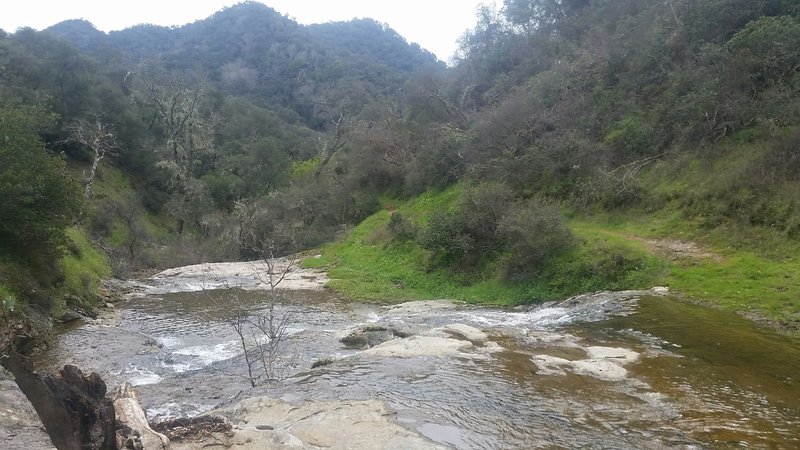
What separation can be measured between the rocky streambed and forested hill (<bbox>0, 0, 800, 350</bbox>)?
8.89ft

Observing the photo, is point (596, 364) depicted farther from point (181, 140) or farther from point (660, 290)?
point (181, 140)

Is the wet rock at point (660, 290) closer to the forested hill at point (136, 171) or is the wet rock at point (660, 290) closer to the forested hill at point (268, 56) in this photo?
the forested hill at point (136, 171)

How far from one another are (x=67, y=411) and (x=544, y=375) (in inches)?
301

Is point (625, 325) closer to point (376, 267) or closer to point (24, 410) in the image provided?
point (24, 410)

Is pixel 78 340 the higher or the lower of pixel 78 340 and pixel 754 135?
the lower

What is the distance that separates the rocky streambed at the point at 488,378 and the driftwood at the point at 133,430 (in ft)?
1.09

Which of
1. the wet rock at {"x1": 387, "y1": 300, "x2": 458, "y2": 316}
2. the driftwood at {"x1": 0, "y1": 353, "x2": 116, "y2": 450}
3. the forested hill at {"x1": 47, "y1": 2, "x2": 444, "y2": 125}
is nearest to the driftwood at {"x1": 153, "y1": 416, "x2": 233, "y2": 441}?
the driftwood at {"x1": 0, "y1": 353, "x2": 116, "y2": 450}

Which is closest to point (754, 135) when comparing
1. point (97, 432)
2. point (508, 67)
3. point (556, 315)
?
point (556, 315)

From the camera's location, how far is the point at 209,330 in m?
16.8

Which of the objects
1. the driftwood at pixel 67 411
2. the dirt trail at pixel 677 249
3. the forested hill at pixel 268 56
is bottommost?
the dirt trail at pixel 677 249

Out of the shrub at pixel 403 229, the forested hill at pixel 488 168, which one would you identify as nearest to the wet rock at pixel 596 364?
the forested hill at pixel 488 168

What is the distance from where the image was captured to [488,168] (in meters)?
30.8

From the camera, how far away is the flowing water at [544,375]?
758 centimetres

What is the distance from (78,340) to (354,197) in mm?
29083
